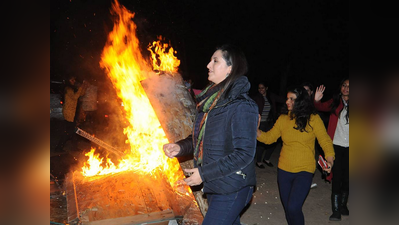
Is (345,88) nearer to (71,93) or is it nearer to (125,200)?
(125,200)

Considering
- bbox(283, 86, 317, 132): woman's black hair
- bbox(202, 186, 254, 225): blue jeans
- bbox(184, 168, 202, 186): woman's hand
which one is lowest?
bbox(202, 186, 254, 225): blue jeans

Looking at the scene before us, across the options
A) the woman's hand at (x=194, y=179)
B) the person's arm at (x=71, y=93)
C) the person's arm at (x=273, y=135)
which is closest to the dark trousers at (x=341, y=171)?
the person's arm at (x=273, y=135)

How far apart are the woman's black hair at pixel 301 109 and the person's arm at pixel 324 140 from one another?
123 mm

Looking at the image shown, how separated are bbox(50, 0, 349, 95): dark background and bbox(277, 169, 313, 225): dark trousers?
9244 millimetres

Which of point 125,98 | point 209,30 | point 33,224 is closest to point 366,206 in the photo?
point 33,224

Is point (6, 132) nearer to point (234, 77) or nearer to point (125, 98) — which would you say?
point (234, 77)

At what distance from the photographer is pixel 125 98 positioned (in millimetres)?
6672

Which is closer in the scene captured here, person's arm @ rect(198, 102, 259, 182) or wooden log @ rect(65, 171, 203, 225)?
person's arm @ rect(198, 102, 259, 182)

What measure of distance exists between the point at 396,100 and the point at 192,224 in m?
3.58

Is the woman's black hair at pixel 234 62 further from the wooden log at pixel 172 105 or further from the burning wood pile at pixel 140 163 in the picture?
the wooden log at pixel 172 105

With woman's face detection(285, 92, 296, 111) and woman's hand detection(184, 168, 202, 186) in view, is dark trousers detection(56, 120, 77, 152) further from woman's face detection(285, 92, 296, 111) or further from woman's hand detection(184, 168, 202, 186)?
woman's hand detection(184, 168, 202, 186)

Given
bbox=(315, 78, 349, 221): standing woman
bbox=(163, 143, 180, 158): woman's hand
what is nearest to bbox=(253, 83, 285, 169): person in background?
bbox=(315, 78, 349, 221): standing woman

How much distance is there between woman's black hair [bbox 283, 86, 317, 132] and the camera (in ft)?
14.3

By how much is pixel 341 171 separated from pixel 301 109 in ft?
5.72
